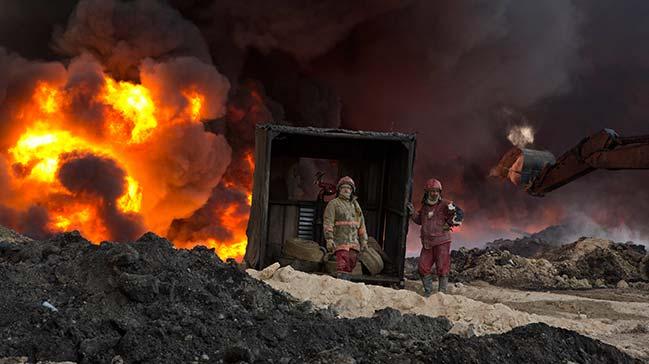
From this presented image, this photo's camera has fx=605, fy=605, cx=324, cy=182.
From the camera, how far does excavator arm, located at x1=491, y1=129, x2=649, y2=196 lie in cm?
1036

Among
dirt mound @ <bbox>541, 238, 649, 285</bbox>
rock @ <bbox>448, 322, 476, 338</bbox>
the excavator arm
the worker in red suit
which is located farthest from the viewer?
dirt mound @ <bbox>541, 238, 649, 285</bbox>

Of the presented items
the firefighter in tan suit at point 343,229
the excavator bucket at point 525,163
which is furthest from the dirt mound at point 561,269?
the firefighter in tan suit at point 343,229

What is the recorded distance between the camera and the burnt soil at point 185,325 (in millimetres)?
4770

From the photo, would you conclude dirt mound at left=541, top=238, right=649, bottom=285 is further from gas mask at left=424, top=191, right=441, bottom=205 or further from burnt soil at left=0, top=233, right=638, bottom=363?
burnt soil at left=0, top=233, right=638, bottom=363

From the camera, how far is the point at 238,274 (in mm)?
7324

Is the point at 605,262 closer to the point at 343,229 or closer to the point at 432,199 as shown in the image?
the point at 432,199

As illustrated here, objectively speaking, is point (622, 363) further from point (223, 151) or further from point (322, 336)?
Answer: point (223, 151)

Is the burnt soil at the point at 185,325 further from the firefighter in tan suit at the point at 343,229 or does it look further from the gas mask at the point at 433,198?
the gas mask at the point at 433,198

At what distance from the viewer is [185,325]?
17.1 feet

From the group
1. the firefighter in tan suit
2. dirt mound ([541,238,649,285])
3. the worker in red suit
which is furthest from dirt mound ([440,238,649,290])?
the firefighter in tan suit

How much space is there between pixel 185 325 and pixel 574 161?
31.6 ft

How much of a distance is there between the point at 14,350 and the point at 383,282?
7.14 meters

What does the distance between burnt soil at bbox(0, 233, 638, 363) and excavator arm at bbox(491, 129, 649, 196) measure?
5825 millimetres

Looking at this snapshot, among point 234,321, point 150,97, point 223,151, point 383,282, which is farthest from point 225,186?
point 234,321
